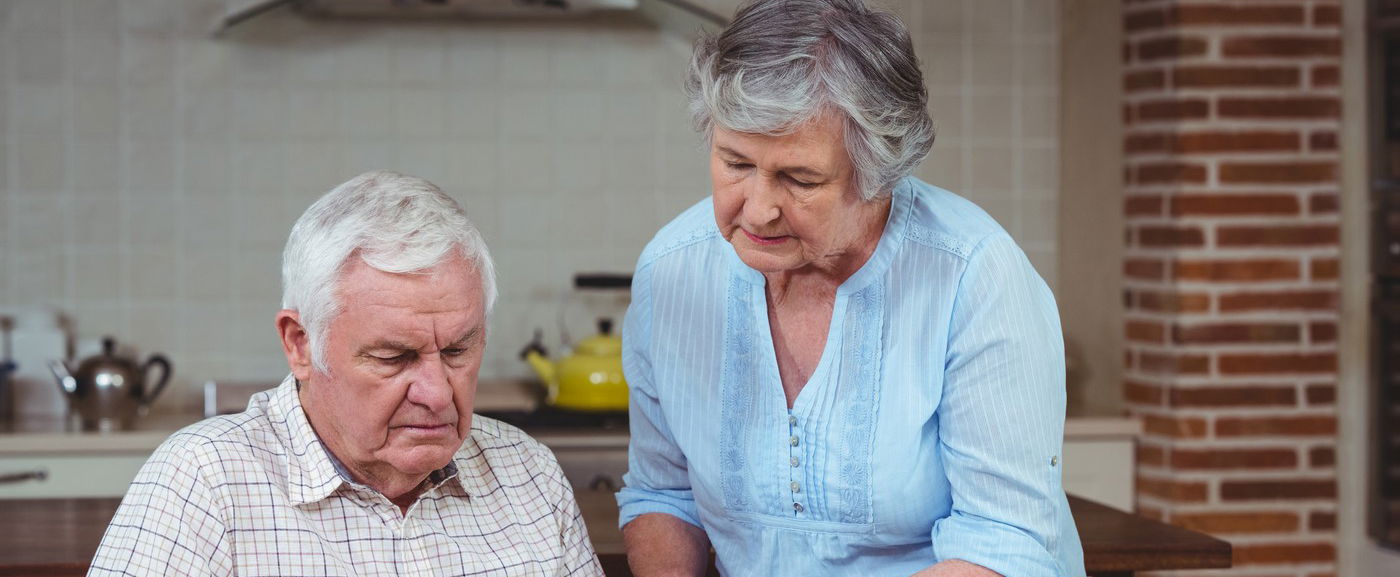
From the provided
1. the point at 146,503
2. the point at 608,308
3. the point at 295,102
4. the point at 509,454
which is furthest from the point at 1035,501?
the point at 295,102

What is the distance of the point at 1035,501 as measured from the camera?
1.58m

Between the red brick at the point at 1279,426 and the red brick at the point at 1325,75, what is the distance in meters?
0.74

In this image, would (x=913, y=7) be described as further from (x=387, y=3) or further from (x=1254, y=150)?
(x=387, y=3)

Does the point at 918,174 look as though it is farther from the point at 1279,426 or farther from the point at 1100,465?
the point at 1279,426

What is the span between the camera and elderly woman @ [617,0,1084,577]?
1.49 metres

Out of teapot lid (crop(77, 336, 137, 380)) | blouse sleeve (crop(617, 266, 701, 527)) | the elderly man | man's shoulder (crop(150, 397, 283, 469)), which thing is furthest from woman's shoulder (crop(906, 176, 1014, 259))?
teapot lid (crop(77, 336, 137, 380))

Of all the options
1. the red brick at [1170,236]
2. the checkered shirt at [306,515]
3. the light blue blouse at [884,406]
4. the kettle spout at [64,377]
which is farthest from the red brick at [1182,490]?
the kettle spout at [64,377]

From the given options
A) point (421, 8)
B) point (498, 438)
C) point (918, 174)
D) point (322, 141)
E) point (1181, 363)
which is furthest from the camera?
point (918, 174)

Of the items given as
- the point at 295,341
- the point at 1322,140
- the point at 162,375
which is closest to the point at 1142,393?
the point at 1322,140

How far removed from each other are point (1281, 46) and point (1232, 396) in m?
0.78

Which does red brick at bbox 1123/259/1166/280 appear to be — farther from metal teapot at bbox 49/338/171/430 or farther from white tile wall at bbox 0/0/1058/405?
metal teapot at bbox 49/338/171/430

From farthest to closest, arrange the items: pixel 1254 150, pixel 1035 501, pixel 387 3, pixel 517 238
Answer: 1. pixel 517 238
2. pixel 387 3
3. pixel 1254 150
4. pixel 1035 501

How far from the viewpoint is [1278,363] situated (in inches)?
130

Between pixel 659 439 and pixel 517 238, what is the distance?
2.03m
